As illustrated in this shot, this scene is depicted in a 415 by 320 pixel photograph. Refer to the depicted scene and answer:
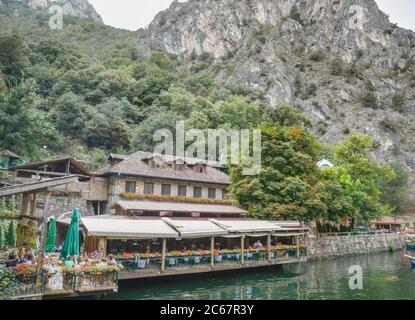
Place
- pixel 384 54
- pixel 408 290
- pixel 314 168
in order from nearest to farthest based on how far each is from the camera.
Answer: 1. pixel 408 290
2. pixel 314 168
3. pixel 384 54

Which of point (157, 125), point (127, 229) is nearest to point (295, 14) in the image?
point (157, 125)

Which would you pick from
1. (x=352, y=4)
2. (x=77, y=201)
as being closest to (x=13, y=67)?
(x=77, y=201)

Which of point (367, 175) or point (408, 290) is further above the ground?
point (367, 175)

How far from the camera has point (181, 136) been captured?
5131 centimetres

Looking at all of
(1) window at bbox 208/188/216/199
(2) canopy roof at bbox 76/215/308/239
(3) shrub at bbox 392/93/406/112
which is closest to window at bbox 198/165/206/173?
(1) window at bbox 208/188/216/199

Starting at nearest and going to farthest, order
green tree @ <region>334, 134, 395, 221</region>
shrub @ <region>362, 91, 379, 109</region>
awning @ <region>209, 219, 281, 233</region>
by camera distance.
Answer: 1. awning @ <region>209, 219, 281, 233</region>
2. green tree @ <region>334, 134, 395, 221</region>
3. shrub @ <region>362, 91, 379, 109</region>

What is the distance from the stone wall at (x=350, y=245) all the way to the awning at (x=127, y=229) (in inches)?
793

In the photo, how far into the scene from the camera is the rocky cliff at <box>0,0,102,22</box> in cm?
12150

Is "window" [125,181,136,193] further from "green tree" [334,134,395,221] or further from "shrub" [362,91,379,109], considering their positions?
"shrub" [362,91,379,109]

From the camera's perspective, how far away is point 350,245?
41312mm

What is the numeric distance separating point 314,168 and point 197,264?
64.7 ft

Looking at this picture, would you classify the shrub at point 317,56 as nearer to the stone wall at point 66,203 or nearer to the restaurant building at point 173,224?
the restaurant building at point 173,224

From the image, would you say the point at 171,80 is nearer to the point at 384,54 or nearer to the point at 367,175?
the point at 367,175

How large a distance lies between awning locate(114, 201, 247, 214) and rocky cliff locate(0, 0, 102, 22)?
122303 millimetres
